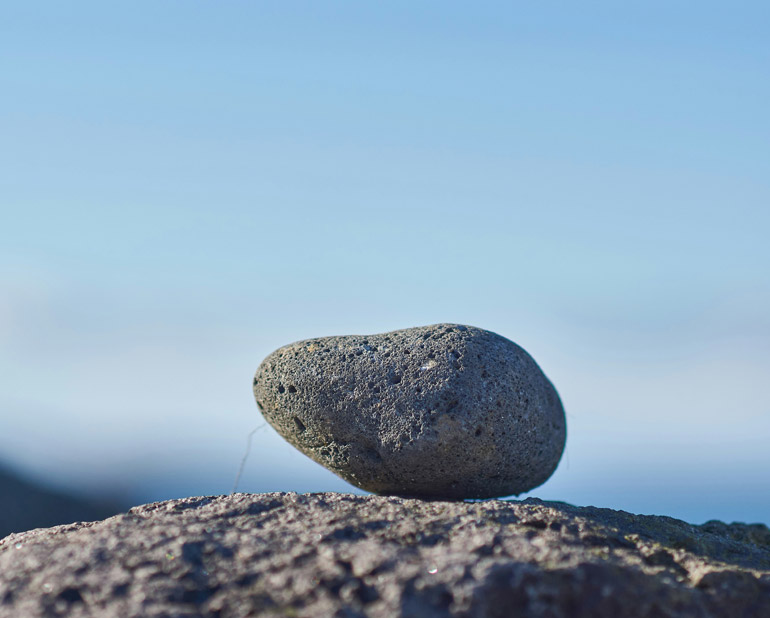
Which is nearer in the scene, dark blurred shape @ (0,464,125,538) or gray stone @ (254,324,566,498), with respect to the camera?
gray stone @ (254,324,566,498)

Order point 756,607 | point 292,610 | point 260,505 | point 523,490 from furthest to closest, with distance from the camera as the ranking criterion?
1. point 523,490
2. point 260,505
3. point 756,607
4. point 292,610

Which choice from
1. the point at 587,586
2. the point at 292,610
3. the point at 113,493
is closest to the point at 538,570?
the point at 587,586

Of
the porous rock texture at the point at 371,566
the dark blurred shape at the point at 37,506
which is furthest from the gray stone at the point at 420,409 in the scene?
the dark blurred shape at the point at 37,506

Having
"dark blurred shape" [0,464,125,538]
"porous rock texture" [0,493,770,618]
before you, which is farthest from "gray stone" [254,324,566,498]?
"dark blurred shape" [0,464,125,538]

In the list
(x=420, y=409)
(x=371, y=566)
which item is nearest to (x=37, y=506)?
(x=420, y=409)

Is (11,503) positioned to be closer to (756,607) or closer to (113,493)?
(113,493)

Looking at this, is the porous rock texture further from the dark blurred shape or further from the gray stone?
the dark blurred shape
